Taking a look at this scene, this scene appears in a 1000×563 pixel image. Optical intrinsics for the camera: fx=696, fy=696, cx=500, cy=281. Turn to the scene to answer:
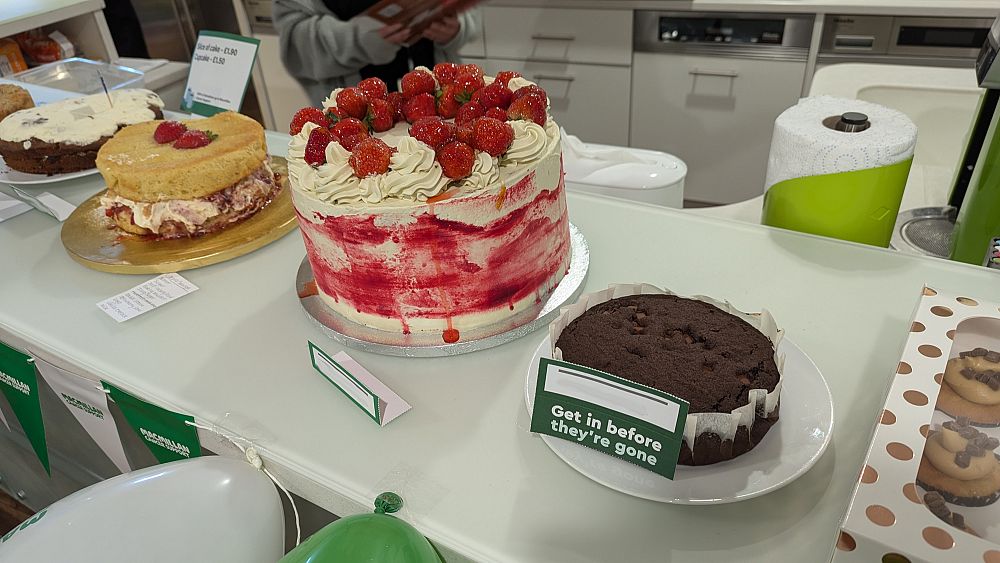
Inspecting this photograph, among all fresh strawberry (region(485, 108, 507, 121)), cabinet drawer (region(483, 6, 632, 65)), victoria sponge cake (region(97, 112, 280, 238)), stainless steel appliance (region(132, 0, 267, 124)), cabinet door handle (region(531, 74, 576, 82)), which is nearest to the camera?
fresh strawberry (region(485, 108, 507, 121))

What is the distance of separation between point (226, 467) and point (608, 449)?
0.48 meters

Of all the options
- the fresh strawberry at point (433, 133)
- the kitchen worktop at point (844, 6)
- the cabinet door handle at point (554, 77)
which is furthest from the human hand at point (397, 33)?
the cabinet door handle at point (554, 77)

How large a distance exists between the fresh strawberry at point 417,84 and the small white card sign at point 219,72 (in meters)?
0.55

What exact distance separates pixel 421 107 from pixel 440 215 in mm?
317

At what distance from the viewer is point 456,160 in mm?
997

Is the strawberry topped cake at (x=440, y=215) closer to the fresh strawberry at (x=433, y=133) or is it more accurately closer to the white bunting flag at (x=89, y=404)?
the fresh strawberry at (x=433, y=133)

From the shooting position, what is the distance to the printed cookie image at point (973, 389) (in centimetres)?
67

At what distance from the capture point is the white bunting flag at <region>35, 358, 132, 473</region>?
112 cm

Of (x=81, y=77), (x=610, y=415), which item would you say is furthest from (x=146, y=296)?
(x=81, y=77)

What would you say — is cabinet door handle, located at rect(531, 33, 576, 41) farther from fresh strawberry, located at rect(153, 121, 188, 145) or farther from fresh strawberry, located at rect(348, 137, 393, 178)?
fresh strawberry, located at rect(348, 137, 393, 178)

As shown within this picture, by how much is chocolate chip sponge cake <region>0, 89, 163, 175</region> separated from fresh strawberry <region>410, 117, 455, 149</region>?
1006 mm

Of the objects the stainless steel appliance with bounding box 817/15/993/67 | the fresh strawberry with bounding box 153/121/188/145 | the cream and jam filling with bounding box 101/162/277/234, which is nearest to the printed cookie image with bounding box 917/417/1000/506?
the cream and jam filling with bounding box 101/162/277/234

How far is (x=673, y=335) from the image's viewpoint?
0.86 m

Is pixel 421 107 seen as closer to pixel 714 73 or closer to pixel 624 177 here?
pixel 624 177
